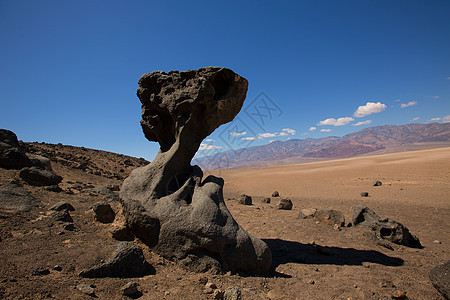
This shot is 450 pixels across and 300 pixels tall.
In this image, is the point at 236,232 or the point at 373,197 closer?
the point at 236,232

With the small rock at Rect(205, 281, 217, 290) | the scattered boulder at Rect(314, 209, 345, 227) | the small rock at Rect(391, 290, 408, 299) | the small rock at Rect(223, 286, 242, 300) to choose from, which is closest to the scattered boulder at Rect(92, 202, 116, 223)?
the small rock at Rect(205, 281, 217, 290)

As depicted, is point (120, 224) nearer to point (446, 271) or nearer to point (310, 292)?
point (310, 292)

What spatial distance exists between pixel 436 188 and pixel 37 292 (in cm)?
1712

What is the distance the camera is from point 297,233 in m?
6.75

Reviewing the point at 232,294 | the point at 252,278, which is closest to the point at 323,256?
the point at 252,278

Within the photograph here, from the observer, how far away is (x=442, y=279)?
11.4ft

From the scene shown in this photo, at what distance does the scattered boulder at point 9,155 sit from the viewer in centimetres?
725

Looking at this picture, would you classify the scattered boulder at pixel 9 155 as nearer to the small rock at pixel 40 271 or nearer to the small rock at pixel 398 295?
the small rock at pixel 40 271

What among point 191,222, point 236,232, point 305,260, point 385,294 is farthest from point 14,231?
point 385,294

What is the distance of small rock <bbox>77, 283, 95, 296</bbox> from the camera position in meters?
2.63

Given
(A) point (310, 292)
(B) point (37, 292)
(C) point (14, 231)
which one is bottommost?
(A) point (310, 292)

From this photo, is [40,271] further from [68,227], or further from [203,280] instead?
[203,280]

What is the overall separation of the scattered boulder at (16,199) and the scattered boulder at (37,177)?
1043mm

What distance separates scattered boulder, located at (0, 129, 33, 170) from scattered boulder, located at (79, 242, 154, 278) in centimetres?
642
